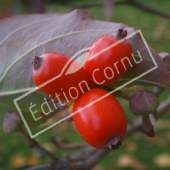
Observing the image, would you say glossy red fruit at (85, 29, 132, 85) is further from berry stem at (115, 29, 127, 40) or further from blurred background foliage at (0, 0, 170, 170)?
Answer: blurred background foliage at (0, 0, 170, 170)

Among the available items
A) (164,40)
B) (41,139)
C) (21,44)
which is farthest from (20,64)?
(164,40)

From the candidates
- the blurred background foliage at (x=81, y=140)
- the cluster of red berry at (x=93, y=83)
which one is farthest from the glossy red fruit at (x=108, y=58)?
the blurred background foliage at (x=81, y=140)

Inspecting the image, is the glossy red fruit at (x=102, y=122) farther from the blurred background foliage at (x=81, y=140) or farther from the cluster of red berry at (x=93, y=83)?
the blurred background foliage at (x=81, y=140)

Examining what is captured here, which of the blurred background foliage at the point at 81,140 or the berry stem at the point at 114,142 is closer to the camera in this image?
the berry stem at the point at 114,142

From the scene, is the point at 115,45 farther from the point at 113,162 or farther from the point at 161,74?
the point at 113,162

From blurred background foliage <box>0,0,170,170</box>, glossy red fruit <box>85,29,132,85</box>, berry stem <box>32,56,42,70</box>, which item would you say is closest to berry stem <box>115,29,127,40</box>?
glossy red fruit <box>85,29,132,85</box>

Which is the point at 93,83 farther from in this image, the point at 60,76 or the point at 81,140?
the point at 81,140

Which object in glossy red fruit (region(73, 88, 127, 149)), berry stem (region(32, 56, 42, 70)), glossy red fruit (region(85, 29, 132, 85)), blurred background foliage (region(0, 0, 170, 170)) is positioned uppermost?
berry stem (region(32, 56, 42, 70))

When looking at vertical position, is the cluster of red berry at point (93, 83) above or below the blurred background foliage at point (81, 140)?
above
